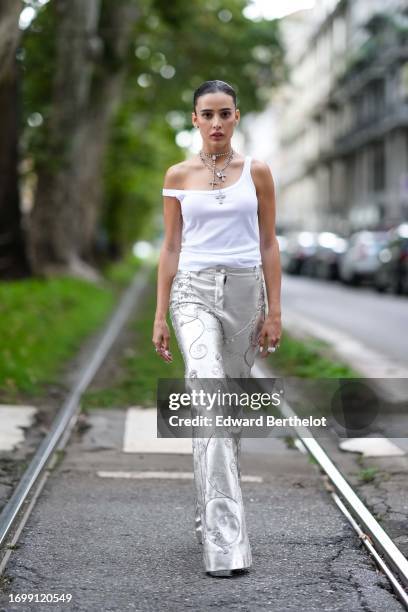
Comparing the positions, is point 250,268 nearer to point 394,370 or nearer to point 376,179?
point 394,370

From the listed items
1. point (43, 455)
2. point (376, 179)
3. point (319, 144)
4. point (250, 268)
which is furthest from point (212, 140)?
point (319, 144)

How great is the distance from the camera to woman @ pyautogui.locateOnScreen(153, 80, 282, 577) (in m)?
4.53

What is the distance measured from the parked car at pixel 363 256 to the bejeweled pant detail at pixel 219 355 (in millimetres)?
24332

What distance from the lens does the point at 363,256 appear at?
29.9 meters

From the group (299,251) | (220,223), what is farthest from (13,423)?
(299,251)

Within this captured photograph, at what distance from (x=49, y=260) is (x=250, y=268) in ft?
70.7

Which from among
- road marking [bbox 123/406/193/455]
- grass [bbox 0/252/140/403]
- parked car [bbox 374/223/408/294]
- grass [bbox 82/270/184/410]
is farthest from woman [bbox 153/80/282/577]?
parked car [bbox 374/223/408/294]

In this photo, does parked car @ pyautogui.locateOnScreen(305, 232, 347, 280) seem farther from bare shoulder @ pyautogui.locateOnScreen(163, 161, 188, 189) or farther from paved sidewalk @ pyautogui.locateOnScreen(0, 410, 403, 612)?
bare shoulder @ pyautogui.locateOnScreen(163, 161, 188, 189)

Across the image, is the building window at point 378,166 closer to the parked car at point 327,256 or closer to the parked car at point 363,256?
the parked car at point 327,256

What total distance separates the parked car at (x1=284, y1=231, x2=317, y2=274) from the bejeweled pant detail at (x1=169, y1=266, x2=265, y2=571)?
3363 centimetres

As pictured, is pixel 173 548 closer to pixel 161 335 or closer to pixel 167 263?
pixel 161 335

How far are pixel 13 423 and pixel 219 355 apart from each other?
382cm

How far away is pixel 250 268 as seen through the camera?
15.2 ft

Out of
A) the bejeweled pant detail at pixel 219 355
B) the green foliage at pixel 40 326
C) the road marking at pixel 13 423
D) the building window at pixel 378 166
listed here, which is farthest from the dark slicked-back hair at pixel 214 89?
the building window at pixel 378 166
